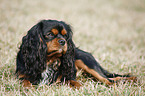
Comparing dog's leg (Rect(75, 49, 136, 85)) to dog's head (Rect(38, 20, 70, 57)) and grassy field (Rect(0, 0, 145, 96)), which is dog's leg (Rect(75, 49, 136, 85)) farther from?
dog's head (Rect(38, 20, 70, 57))

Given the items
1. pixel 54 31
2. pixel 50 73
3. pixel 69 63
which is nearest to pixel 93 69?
pixel 69 63

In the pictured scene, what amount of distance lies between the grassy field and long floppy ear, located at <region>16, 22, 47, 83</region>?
0.78 feet

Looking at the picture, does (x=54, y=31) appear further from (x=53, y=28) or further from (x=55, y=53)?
(x=55, y=53)

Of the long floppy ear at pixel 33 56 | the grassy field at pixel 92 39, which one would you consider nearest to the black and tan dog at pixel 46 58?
the long floppy ear at pixel 33 56

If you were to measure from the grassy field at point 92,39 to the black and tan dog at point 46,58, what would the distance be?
0.19m

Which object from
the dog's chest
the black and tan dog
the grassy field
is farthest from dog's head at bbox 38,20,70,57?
the grassy field

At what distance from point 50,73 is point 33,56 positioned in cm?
44

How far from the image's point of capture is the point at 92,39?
685 centimetres

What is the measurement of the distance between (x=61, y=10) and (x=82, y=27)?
8.70ft

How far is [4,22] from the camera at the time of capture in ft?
21.4

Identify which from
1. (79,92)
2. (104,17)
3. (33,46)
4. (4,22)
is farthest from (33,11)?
(79,92)

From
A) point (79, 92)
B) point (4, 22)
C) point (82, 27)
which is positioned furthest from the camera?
point (82, 27)

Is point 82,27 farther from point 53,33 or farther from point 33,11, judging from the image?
point 53,33

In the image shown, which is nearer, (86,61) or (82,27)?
(86,61)
